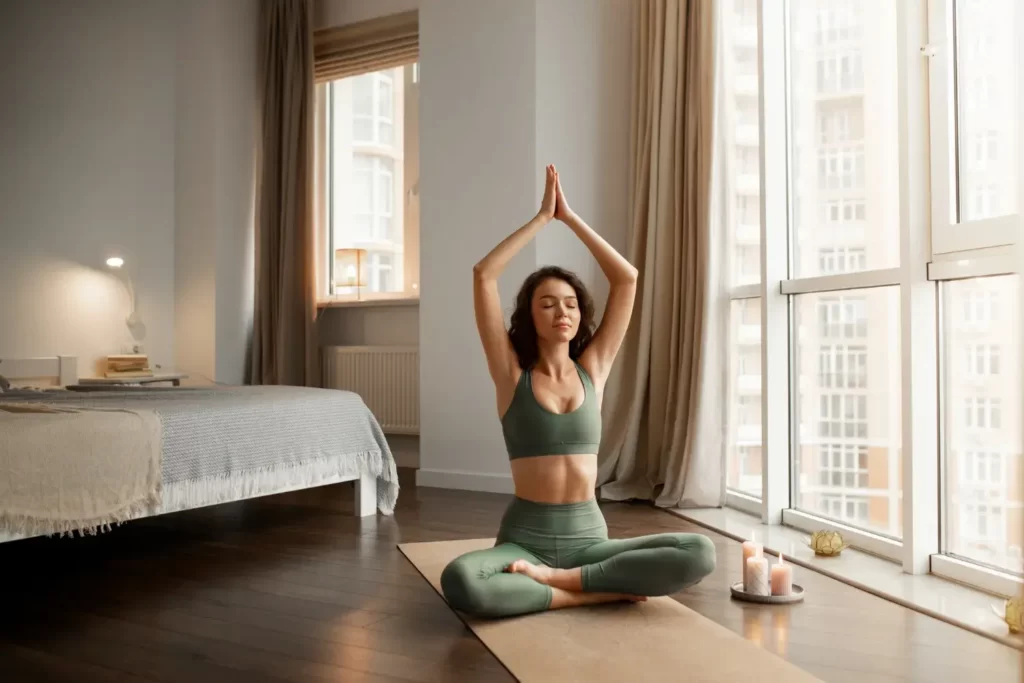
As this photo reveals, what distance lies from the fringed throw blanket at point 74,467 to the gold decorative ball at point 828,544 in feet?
6.67

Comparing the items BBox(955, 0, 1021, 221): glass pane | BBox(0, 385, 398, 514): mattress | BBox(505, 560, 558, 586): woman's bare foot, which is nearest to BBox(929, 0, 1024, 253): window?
BBox(955, 0, 1021, 221): glass pane

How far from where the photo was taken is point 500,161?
166 inches

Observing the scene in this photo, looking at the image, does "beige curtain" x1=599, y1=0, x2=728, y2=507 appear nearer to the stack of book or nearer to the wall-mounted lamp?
the stack of book

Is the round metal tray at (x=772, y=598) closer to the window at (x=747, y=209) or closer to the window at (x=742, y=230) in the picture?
the window at (x=742, y=230)

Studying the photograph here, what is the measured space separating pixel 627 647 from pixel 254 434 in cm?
157

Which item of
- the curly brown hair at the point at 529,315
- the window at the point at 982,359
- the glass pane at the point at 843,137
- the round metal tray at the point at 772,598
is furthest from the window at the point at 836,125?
the round metal tray at the point at 772,598

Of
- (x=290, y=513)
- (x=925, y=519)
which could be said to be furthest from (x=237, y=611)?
(x=925, y=519)

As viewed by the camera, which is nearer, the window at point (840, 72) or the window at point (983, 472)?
the window at point (983, 472)

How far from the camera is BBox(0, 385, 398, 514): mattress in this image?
272 centimetres

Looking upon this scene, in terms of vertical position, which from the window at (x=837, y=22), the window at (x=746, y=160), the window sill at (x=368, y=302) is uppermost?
the window at (x=837, y=22)

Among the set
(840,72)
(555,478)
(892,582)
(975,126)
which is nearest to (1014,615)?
(892,582)

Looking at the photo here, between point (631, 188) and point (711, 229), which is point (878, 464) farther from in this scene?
point (631, 188)

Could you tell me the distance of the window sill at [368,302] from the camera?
495 centimetres

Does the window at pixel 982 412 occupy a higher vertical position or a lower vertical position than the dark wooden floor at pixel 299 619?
higher
